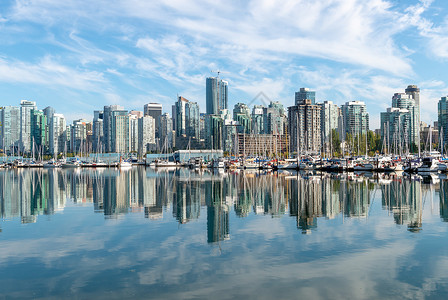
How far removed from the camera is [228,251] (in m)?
20.9

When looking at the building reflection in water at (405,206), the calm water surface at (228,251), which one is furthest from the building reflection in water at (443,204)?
the building reflection in water at (405,206)

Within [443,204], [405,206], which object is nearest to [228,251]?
[405,206]

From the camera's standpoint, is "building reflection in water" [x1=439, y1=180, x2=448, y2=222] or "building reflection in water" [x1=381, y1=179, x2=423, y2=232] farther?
"building reflection in water" [x1=439, y1=180, x2=448, y2=222]

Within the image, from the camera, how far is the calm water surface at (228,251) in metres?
15.3

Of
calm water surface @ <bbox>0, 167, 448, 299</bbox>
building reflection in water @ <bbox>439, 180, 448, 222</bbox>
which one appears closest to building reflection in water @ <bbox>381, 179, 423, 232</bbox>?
calm water surface @ <bbox>0, 167, 448, 299</bbox>

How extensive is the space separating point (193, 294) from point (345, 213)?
21.3 m

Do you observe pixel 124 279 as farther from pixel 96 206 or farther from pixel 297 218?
pixel 96 206

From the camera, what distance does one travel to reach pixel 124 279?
54.0 ft

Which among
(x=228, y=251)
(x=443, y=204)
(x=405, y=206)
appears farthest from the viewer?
(x=443, y=204)

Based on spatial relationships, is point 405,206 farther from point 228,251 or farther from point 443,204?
point 228,251

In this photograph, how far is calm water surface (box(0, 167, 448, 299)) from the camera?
603 inches

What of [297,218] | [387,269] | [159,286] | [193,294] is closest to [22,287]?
[159,286]

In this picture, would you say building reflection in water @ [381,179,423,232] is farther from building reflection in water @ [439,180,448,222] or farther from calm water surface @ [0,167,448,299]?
building reflection in water @ [439,180,448,222]

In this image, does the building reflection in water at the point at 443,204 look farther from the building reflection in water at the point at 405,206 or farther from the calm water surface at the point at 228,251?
the building reflection in water at the point at 405,206
